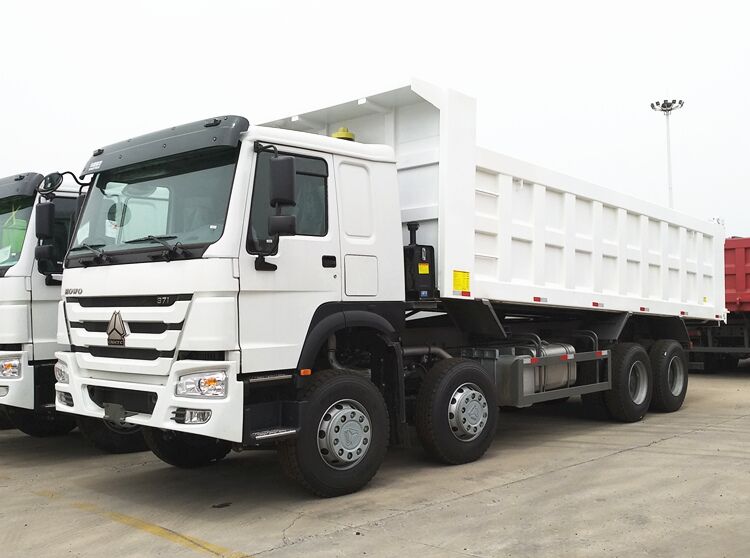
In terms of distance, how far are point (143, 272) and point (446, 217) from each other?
2.64 metres

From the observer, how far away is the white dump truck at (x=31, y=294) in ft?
23.8

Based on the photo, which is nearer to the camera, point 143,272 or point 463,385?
point 143,272

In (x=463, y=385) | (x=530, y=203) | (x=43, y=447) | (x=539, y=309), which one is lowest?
(x=43, y=447)

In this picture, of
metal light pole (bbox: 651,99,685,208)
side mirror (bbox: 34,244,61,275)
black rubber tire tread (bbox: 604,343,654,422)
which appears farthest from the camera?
metal light pole (bbox: 651,99,685,208)

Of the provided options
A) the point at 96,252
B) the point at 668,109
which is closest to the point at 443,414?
the point at 96,252

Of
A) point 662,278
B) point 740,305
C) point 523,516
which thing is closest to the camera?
point 523,516

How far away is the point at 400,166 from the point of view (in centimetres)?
718

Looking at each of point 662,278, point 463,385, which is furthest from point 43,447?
point 662,278

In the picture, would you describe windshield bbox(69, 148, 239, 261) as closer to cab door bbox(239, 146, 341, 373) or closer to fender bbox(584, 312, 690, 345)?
cab door bbox(239, 146, 341, 373)

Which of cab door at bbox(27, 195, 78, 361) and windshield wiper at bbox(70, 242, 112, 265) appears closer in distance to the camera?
windshield wiper at bbox(70, 242, 112, 265)

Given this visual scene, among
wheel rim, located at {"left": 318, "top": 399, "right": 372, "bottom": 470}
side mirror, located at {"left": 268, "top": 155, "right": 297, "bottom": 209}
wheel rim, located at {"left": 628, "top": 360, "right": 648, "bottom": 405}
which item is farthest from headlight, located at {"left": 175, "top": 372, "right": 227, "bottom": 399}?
wheel rim, located at {"left": 628, "top": 360, "right": 648, "bottom": 405}

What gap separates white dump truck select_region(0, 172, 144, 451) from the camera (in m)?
7.27

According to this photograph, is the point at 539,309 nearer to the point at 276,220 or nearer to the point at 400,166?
the point at 400,166

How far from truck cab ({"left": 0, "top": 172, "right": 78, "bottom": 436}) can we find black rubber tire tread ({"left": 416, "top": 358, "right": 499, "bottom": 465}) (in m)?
3.54
